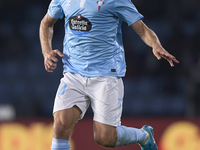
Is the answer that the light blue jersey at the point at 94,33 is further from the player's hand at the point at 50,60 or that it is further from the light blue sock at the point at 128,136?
the light blue sock at the point at 128,136

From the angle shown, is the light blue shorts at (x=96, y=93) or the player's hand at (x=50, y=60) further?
the light blue shorts at (x=96, y=93)

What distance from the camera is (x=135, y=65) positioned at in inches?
346

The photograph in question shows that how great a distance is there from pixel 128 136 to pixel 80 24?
112cm

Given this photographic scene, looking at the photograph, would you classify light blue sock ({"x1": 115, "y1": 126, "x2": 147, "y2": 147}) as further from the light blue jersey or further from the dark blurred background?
the dark blurred background

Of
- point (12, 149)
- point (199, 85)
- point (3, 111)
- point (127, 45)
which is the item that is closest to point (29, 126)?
point (12, 149)

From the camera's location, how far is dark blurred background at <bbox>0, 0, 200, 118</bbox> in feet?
25.9

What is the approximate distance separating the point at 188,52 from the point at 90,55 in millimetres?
5390

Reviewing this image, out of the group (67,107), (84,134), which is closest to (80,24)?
(67,107)

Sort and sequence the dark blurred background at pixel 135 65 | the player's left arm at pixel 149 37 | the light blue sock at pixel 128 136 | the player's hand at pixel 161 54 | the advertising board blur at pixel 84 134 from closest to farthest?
1. the player's hand at pixel 161 54
2. the player's left arm at pixel 149 37
3. the light blue sock at pixel 128 136
4. the advertising board blur at pixel 84 134
5. the dark blurred background at pixel 135 65

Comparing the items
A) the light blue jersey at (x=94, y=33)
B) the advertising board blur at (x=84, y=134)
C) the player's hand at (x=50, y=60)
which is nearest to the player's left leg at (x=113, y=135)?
the light blue jersey at (x=94, y=33)

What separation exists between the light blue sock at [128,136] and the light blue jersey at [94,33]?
0.52 meters

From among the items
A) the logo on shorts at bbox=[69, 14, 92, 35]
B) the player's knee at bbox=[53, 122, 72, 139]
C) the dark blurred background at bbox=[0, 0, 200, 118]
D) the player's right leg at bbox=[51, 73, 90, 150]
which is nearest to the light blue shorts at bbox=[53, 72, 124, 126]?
the player's right leg at bbox=[51, 73, 90, 150]

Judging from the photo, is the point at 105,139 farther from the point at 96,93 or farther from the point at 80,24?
the point at 80,24

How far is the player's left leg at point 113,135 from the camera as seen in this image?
375cm
